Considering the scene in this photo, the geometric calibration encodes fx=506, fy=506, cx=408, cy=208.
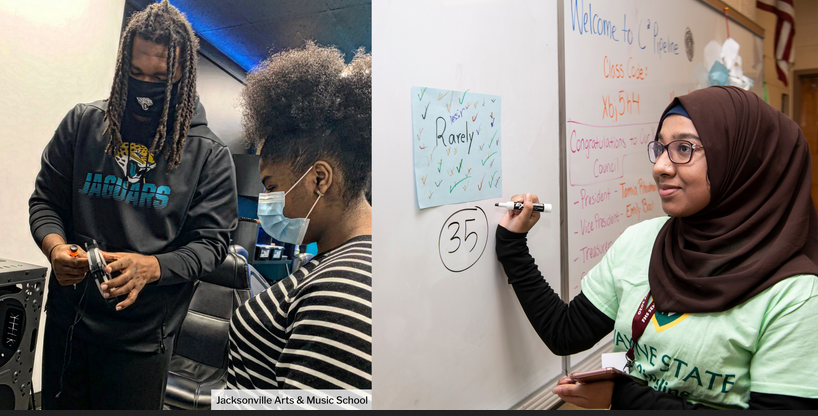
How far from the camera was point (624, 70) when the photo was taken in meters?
1.75

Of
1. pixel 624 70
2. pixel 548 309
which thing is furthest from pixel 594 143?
pixel 548 309

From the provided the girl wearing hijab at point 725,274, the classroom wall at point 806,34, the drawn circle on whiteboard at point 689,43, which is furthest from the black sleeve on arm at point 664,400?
the classroom wall at point 806,34

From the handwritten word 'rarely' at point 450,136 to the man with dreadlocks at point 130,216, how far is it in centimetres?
Result: 45

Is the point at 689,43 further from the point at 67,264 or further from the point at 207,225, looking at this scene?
the point at 67,264

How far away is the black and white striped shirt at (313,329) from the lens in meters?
0.82

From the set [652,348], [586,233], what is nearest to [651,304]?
[652,348]

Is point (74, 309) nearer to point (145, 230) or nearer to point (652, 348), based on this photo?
point (145, 230)

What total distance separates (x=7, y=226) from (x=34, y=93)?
0.17 m

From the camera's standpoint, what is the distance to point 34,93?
2.11 ft

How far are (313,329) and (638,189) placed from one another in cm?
149

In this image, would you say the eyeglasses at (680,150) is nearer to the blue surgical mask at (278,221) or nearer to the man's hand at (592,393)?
the man's hand at (592,393)

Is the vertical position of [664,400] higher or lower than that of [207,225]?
lower

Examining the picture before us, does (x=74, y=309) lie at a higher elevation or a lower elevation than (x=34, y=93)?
lower

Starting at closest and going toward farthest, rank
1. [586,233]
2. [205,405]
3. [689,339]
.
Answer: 1. [205,405]
2. [689,339]
3. [586,233]
